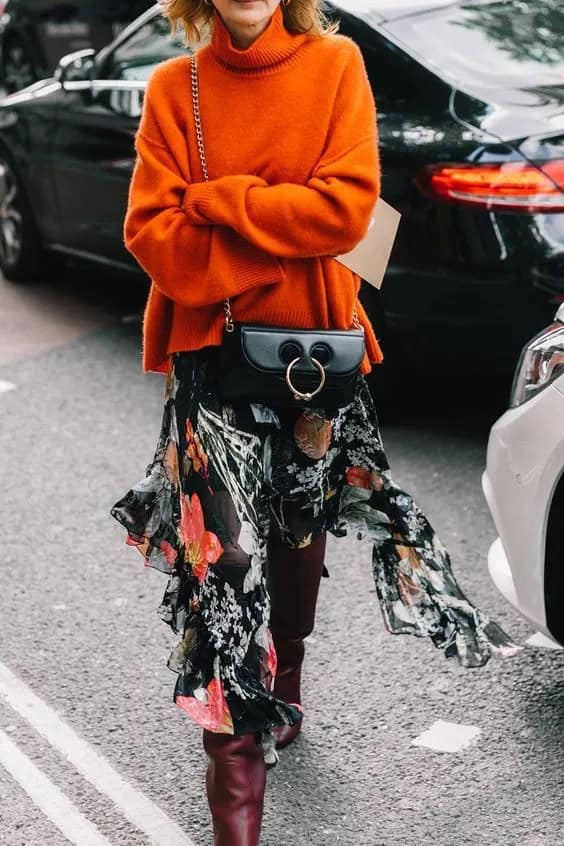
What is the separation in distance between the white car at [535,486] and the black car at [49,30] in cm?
958

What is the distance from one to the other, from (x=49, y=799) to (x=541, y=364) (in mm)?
1511

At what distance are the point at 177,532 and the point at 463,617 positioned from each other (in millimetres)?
711

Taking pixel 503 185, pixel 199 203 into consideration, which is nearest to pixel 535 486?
pixel 199 203

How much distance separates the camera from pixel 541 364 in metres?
3.22

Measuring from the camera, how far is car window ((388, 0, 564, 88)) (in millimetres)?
4973

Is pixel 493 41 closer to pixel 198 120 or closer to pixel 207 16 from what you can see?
pixel 207 16

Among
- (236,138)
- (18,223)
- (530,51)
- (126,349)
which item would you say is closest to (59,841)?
(236,138)

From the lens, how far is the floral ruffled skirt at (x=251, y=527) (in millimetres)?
2672

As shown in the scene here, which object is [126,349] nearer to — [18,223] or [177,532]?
[18,223]

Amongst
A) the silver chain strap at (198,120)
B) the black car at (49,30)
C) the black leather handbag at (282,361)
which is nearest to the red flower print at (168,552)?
the black leather handbag at (282,361)

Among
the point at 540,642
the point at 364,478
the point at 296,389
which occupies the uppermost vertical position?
the point at 296,389

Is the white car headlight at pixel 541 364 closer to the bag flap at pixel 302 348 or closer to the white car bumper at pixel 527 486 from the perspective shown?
the white car bumper at pixel 527 486

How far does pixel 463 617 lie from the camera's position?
10.2ft

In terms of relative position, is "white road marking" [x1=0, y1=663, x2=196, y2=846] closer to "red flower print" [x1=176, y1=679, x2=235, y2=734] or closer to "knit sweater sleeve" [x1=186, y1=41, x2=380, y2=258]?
"red flower print" [x1=176, y1=679, x2=235, y2=734]
